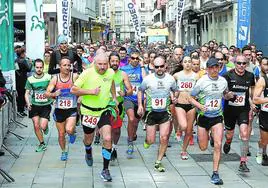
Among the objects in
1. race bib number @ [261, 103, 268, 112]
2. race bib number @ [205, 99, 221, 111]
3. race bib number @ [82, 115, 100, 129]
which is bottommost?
race bib number @ [82, 115, 100, 129]

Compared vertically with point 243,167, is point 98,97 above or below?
above

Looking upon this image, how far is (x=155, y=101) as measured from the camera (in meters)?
9.26

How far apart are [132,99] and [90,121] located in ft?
7.27

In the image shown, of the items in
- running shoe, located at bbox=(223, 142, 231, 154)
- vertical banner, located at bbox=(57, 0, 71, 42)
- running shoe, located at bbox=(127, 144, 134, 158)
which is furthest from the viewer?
vertical banner, located at bbox=(57, 0, 71, 42)

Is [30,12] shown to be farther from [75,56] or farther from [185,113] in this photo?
[185,113]

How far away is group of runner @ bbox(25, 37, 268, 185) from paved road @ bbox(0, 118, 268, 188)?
0.67ft

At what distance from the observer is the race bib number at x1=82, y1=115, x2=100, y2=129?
8539 millimetres

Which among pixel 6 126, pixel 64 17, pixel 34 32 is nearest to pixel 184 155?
pixel 6 126

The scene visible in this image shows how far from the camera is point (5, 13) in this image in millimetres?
12414

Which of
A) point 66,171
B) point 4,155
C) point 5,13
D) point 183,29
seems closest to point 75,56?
point 5,13

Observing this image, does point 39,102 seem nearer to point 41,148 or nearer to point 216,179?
point 41,148

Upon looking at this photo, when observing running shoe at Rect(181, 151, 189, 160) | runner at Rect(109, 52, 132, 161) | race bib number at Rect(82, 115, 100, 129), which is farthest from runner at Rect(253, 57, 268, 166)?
race bib number at Rect(82, 115, 100, 129)

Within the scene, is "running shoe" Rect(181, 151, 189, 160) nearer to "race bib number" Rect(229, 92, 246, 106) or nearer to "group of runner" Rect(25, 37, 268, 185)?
"group of runner" Rect(25, 37, 268, 185)

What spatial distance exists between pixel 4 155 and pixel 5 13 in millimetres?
3400
